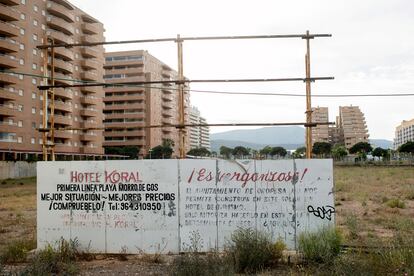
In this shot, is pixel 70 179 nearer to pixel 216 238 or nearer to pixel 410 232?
pixel 216 238

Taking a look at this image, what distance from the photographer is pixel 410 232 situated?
31.7ft

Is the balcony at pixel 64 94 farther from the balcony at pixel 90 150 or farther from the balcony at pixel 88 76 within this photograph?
the balcony at pixel 90 150

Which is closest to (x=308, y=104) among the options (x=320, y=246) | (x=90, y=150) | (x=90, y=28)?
(x=320, y=246)

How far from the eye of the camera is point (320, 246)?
6.89 m

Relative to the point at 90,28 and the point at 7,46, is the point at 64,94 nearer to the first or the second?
the point at 7,46

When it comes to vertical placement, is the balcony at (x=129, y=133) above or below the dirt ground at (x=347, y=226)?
above

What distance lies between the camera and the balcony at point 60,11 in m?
72.9

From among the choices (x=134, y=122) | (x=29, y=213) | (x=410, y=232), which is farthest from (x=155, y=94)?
(x=410, y=232)

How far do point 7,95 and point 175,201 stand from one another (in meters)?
60.9

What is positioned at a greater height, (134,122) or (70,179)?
(134,122)

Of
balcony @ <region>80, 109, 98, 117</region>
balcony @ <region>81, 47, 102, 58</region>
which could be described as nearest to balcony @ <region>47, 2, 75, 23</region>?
balcony @ <region>81, 47, 102, 58</region>

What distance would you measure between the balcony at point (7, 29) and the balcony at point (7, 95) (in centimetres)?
823

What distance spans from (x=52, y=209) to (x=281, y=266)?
4422mm

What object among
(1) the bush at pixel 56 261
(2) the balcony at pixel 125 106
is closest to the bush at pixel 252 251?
(1) the bush at pixel 56 261
